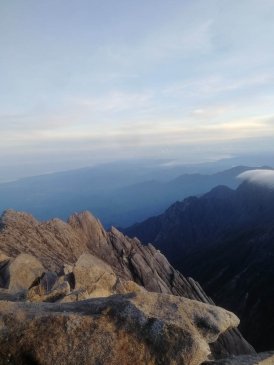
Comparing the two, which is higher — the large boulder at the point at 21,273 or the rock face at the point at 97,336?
the rock face at the point at 97,336

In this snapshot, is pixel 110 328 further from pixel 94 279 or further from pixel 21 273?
pixel 21 273

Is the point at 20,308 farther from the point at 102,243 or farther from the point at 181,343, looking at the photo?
the point at 102,243

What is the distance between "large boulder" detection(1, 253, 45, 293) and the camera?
40.8 m

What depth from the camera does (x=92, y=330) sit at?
17.9 metres

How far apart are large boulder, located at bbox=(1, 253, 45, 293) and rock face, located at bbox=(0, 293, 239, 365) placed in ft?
73.2

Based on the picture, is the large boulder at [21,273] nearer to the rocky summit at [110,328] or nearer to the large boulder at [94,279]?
the large boulder at [94,279]

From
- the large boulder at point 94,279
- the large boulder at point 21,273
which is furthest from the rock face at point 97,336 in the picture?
the large boulder at point 21,273

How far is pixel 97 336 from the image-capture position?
17.7 metres

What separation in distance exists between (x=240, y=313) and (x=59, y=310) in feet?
591

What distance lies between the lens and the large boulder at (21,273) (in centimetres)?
4081

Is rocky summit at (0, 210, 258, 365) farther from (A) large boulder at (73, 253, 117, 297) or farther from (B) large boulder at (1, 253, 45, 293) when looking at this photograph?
(B) large boulder at (1, 253, 45, 293)

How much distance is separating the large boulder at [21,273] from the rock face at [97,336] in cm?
2230

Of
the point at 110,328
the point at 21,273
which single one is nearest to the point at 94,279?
the point at 21,273

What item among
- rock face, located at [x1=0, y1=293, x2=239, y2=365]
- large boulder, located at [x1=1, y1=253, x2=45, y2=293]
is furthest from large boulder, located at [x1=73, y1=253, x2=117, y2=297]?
rock face, located at [x1=0, y1=293, x2=239, y2=365]
